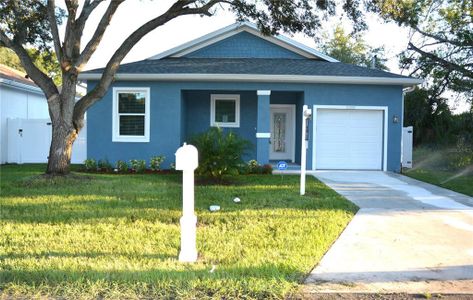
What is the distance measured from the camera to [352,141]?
15.5 meters

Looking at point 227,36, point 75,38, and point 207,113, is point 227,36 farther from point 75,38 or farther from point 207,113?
point 75,38

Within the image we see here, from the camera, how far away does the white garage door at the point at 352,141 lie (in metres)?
15.4

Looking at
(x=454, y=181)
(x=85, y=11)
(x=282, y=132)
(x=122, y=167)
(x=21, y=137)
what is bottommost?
(x=454, y=181)

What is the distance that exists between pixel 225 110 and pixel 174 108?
243 cm

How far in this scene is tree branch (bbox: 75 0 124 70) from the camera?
1176 cm


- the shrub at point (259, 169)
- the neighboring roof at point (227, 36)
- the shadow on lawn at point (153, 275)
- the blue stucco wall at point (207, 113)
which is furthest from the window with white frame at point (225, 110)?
the shadow on lawn at point (153, 275)

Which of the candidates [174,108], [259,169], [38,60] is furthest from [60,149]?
[38,60]

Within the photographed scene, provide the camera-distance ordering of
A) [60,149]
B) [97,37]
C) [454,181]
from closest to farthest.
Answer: [60,149] → [97,37] → [454,181]

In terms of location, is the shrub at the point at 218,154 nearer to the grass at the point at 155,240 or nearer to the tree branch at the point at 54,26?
the grass at the point at 155,240

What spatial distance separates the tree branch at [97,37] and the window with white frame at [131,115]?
329 cm

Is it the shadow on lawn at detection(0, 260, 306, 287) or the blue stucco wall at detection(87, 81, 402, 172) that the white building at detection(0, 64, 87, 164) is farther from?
the shadow on lawn at detection(0, 260, 306, 287)

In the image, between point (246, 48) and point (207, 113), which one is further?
point (246, 48)

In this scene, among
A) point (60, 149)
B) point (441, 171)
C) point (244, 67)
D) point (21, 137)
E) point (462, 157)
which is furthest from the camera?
point (21, 137)

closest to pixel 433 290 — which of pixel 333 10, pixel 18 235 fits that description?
pixel 18 235
